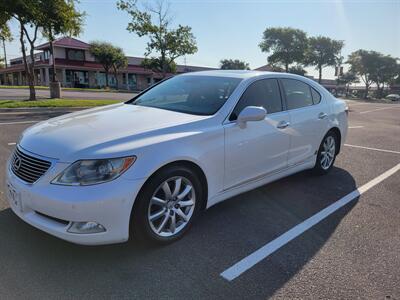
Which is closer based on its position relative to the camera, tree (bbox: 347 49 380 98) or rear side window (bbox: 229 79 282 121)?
rear side window (bbox: 229 79 282 121)

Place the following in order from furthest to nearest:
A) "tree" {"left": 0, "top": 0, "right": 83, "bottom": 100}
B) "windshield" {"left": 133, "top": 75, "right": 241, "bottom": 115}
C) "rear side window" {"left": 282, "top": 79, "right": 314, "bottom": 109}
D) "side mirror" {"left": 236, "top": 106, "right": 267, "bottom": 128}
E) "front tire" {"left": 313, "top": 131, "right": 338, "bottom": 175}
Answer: "tree" {"left": 0, "top": 0, "right": 83, "bottom": 100}
"front tire" {"left": 313, "top": 131, "right": 338, "bottom": 175}
"rear side window" {"left": 282, "top": 79, "right": 314, "bottom": 109}
"windshield" {"left": 133, "top": 75, "right": 241, "bottom": 115}
"side mirror" {"left": 236, "top": 106, "right": 267, "bottom": 128}

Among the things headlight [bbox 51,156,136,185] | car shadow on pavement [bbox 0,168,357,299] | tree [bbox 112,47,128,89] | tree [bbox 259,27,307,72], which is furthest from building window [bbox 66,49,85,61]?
headlight [bbox 51,156,136,185]

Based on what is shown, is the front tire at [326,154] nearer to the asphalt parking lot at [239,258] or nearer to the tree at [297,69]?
the asphalt parking lot at [239,258]

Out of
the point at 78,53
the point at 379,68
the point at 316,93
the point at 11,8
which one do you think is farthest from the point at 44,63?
the point at 379,68

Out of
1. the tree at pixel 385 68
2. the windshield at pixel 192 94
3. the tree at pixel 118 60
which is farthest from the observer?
the tree at pixel 385 68

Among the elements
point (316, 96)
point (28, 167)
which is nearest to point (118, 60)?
point (316, 96)

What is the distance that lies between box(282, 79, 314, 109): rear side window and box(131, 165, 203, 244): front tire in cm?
202

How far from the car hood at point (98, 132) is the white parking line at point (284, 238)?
1283 millimetres

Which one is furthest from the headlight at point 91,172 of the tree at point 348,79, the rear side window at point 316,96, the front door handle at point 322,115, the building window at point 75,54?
the tree at point 348,79

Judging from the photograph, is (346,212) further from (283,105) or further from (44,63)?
(44,63)

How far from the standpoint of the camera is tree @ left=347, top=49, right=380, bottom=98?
243 ft

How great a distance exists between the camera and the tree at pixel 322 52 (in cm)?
6712

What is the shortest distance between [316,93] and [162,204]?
3.30 meters

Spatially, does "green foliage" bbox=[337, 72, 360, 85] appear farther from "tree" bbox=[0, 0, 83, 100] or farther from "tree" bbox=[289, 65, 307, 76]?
"tree" bbox=[0, 0, 83, 100]
